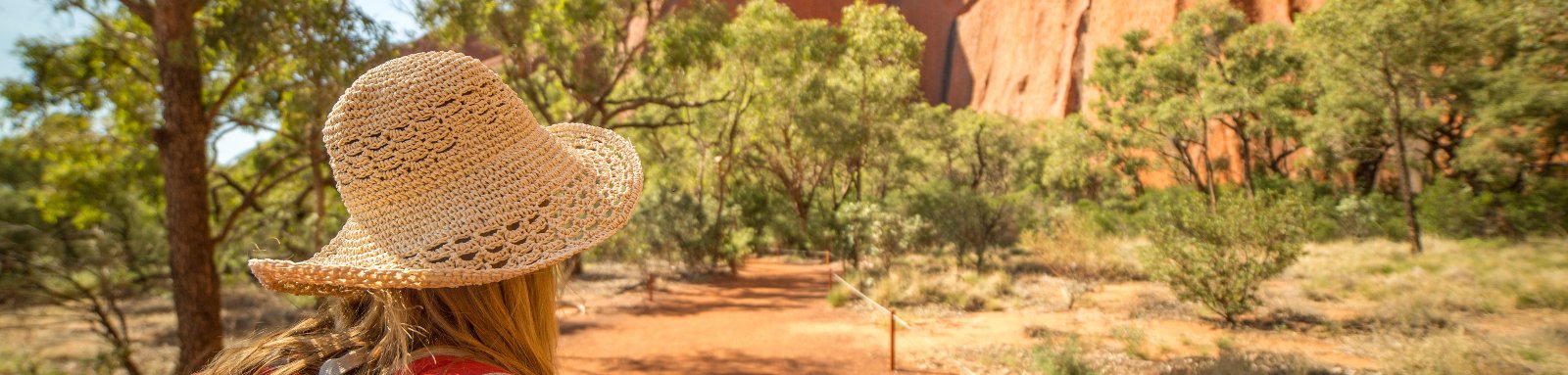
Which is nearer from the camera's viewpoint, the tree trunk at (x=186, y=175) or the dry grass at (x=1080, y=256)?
the tree trunk at (x=186, y=175)

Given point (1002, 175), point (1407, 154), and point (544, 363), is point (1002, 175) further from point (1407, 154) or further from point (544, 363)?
point (544, 363)

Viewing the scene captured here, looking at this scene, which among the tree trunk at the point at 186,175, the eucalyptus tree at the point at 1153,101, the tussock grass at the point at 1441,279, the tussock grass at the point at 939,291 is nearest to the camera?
the tree trunk at the point at 186,175

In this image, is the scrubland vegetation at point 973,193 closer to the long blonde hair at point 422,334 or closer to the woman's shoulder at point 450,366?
the long blonde hair at point 422,334

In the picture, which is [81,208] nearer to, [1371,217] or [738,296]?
[738,296]

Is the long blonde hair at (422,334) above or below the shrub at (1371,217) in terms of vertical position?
below

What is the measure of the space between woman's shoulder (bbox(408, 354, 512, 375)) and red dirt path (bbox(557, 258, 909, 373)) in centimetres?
598

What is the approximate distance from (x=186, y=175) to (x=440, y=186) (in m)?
5.55

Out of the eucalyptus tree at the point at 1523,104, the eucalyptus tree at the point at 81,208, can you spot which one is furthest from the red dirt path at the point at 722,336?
the eucalyptus tree at the point at 1523,104

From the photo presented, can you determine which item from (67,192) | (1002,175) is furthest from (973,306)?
(1002,175)

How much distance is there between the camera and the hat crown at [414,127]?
1.06 metres

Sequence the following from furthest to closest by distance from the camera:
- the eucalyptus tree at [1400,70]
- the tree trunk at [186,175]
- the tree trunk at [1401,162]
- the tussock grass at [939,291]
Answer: the tree trunk at [1401,162] → the tussock grass at [939,291] → the eucalyptus tree at [1400,70] → the tree trunk at [186,175]

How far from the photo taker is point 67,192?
7.61 meters

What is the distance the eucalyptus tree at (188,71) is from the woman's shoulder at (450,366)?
15.6 ft

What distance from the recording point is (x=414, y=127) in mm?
1047
